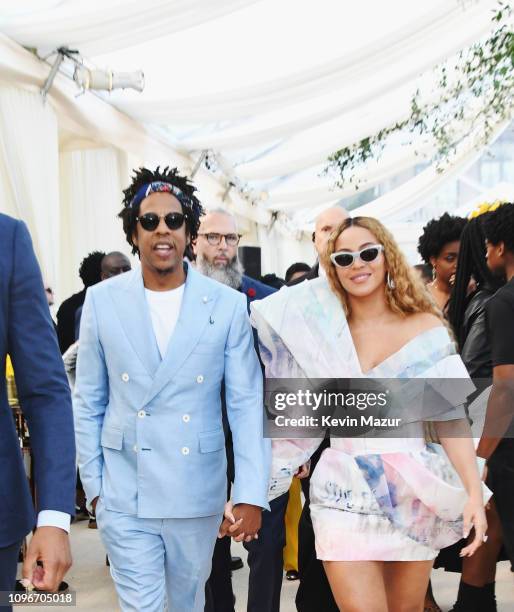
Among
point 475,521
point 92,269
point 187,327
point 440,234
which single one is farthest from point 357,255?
point 92,269

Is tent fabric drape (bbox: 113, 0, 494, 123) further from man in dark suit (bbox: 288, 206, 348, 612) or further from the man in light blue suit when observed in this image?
man in dark suit (bbox: 288, 206, 348, 612)

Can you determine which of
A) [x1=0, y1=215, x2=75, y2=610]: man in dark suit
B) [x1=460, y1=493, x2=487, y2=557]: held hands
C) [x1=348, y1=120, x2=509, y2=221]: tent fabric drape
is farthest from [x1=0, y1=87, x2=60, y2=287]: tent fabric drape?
[x1=348, y1=120, x2=509, y2=221]: tent fabric drape

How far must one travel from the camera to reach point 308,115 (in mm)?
12602

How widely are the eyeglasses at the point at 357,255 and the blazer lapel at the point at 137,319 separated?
736mm

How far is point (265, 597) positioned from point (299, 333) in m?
1.41

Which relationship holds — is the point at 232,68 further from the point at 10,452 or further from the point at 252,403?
the point at 10,452

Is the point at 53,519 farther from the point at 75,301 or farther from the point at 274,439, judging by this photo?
the point at 75,301

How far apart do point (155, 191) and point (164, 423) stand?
0.98 meters

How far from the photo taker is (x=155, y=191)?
155 inches

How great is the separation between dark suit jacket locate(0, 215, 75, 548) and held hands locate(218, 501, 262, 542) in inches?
51.7

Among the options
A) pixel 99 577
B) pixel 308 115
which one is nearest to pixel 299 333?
pixel 99 577

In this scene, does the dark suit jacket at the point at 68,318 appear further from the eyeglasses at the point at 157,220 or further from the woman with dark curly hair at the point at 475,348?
the eyeglasses at the point at 157,220

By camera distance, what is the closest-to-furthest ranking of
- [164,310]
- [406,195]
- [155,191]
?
[164,310] → [155,191] → [406,195]

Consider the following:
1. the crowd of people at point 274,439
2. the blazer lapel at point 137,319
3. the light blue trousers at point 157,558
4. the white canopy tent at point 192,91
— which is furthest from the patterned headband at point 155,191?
the white canopy tent at point 192,91
